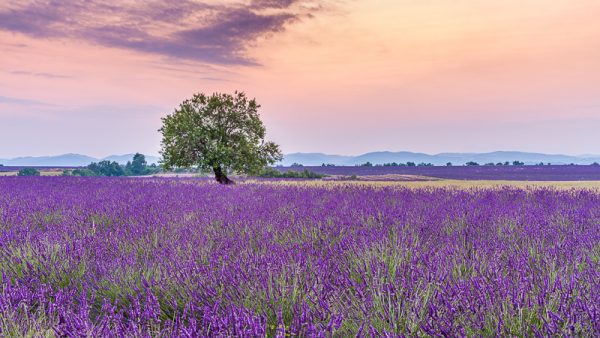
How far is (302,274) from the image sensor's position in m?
2.81

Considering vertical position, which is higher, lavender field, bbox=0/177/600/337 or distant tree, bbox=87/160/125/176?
distant tree, bbox=87/160/125/176

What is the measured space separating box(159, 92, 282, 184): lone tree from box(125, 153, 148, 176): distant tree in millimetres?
27979

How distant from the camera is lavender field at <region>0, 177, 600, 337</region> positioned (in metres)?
1.87

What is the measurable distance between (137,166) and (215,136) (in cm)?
3046

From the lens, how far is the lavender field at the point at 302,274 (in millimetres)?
1866

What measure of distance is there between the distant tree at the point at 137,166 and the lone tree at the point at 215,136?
2798 centimetres

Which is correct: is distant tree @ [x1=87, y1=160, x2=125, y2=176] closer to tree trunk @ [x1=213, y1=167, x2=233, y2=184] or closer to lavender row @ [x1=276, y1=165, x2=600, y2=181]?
lavender row @ [x1=276, y1=165, x2=600, y2=181]

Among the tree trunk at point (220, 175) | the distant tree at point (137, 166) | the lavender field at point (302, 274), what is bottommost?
the lavender field at point (302, 274)

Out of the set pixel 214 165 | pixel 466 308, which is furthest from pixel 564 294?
pixel 214 165

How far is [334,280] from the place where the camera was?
2820mm

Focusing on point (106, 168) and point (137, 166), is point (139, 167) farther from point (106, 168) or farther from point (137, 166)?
point (106, 168)

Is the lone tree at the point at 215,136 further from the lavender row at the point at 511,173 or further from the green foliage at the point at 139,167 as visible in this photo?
the green foliage at the point at 139,167

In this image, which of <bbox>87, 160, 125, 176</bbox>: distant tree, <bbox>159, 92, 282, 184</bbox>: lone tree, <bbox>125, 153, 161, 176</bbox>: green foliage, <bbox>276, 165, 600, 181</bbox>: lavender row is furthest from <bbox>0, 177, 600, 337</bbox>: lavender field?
<bbox>125, 153, 161, 176</bbox>: green foliage

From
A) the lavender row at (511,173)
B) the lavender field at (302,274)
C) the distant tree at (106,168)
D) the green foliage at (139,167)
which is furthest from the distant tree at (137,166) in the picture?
the lavender field at (302,274)
